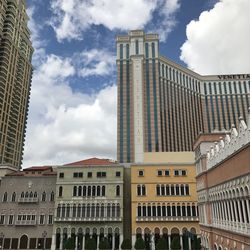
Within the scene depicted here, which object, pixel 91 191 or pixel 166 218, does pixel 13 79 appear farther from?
pixel 166 218

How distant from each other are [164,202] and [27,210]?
2711 centimetres

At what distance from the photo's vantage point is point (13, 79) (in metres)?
106

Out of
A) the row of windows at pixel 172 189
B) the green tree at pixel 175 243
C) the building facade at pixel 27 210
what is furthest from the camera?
the row of windows at pixel 172 189

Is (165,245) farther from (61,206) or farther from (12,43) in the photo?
(12,43)

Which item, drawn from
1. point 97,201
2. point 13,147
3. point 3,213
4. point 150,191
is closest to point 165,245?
point 150,191

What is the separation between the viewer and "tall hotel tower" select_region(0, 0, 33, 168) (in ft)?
325

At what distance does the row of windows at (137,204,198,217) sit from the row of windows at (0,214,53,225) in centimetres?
1812

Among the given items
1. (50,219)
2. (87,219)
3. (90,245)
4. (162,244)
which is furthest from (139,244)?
(50,219)

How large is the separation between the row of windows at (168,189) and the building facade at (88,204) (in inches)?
153

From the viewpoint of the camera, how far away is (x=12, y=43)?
107 meters

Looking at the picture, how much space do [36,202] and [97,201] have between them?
491 inches

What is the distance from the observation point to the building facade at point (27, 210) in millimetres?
54094

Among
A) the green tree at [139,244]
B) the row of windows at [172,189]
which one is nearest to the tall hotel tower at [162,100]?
the row of windows at [172,189]

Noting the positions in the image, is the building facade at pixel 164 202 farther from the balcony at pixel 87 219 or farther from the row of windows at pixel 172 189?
the balcony at pixel 87 219
